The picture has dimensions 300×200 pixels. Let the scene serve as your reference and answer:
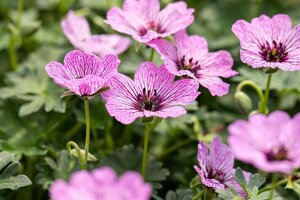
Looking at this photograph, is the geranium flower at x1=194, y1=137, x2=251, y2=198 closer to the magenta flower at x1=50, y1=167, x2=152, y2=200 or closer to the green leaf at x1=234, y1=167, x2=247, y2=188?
the green leaf at x1=234, y1=167, x2=247, y2=188

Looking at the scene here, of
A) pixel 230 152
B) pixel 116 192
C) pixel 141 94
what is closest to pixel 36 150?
pixel 141 94

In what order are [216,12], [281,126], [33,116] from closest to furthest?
[281,126] → [33,116] → [216,12]

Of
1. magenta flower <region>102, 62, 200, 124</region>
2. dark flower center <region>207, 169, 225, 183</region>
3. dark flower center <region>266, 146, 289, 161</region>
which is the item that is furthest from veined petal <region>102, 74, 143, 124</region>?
dark flower center <region>266, 146, 289, 161</region>


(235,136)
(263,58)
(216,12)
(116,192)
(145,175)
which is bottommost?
(145,175)

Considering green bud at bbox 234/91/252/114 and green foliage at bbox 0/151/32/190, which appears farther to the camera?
green bud at bbox 234/91/252/114

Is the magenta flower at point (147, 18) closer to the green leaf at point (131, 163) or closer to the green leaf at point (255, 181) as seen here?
the green leaf at point (131, 163)

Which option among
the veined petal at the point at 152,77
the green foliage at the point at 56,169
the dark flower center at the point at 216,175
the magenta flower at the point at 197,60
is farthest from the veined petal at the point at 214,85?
the green foliage at the point at 56,169

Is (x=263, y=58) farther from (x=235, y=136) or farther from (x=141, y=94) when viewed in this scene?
(x=235, y=136)

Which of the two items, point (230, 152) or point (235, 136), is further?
point (230, 152)
